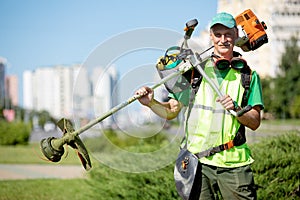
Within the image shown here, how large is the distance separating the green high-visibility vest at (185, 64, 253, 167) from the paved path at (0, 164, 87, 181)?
6.30 metres

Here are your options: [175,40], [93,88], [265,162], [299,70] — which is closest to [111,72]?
[93,88]

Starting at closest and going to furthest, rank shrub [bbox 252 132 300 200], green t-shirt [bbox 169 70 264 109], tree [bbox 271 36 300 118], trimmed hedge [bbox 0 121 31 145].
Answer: green t-shirt [bbox 169 70 264 109] → shrub [bbox 252 132 300 200] → trimmed hedge [bbox 0 121 31 145] → tree [bbox 271 36 300 118]

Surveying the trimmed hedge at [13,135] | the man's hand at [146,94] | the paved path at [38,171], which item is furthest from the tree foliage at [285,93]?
the man's hand at [146,94]

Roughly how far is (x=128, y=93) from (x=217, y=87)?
2.26 feet

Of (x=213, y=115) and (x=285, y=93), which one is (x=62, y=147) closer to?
(x=213, y=115)

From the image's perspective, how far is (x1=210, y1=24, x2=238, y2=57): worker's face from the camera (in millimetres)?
2838

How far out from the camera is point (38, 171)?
1071 cm

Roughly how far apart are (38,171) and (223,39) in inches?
333

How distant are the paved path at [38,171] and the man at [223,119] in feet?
20.6

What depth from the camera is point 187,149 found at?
295 centimetres

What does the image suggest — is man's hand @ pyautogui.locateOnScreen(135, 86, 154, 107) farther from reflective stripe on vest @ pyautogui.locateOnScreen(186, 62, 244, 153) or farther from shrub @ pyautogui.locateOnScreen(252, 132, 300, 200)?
shrub @ pyautogui.locateOnScreen(252, 132, 300, 200)

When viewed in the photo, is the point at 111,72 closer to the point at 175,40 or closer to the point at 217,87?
the point at 175,40

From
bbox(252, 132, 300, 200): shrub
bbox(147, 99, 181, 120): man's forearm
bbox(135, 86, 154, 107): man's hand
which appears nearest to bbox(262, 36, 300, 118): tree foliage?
bbox(252, 132, 300, 200): shrub

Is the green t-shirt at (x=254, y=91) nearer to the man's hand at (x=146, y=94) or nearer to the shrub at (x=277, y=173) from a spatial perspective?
the man's hand at (x=146, y=94)
